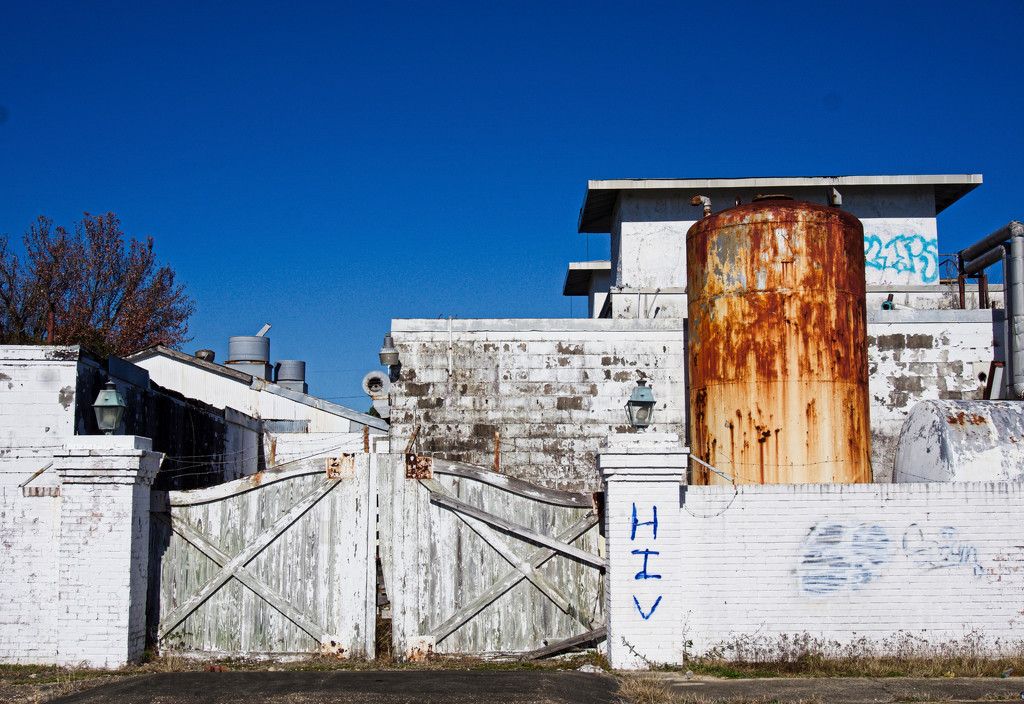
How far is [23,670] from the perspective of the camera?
9.37m

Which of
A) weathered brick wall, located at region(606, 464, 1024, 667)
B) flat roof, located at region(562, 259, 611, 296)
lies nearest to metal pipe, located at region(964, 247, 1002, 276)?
weathered brick wall, located at region(606, 464, 1024, 667)

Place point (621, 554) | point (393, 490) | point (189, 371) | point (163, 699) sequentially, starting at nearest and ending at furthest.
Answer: point (163, 699), point (621, 554), point (393, 490), point (189, 371)

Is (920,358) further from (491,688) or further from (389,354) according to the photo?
(491,688)

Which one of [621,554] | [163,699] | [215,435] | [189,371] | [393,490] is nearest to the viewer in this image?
[163,699]

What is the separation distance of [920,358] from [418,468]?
28.5ft

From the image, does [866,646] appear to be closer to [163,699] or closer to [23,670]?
[163,699]

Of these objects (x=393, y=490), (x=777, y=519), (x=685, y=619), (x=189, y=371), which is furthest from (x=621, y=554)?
(x=189, y=371)

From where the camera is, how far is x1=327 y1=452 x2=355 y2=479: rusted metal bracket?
990cm

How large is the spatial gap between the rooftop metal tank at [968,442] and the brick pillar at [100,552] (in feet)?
28.8

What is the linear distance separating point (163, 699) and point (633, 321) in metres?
8.94

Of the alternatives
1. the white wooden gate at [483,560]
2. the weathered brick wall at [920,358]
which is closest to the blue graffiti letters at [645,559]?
the white wooden gate at [483,560]

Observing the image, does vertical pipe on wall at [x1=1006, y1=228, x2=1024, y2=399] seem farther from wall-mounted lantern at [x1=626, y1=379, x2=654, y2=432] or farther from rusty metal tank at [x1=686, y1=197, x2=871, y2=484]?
wall-mounted lantern at [x1=626, y1=379, x2=654, y2=432]

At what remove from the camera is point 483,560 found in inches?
387

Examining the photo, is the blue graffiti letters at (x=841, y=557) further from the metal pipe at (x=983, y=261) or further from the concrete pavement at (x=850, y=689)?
the metal pipe at (x=983, y=261)
